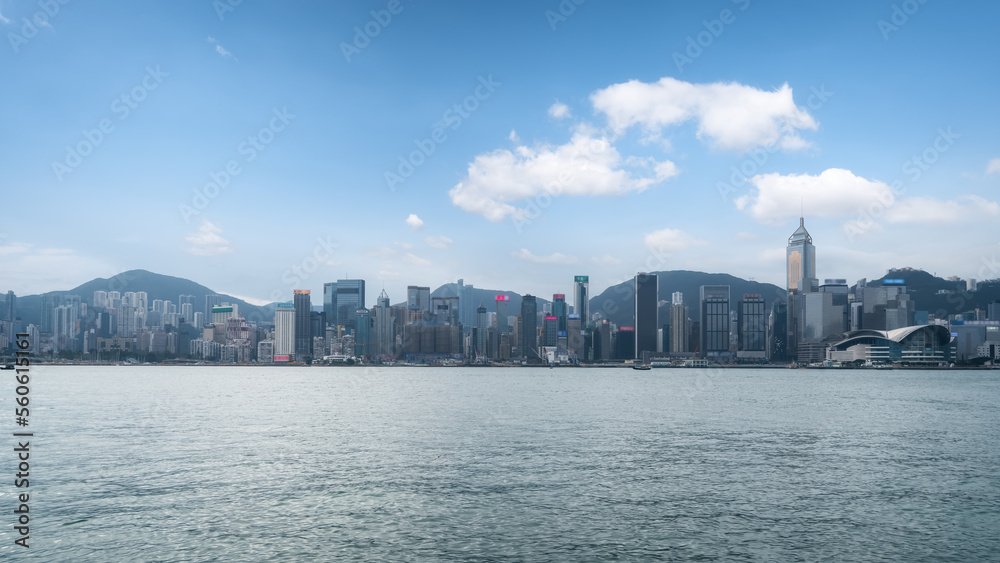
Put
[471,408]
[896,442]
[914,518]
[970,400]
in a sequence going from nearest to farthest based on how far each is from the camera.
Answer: [914,518] → [896,442] → [471,408] → [970,400]

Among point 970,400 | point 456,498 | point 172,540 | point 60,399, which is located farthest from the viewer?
point 970,400

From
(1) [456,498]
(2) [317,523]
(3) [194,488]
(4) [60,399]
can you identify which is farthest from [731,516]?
(4) [60,399]

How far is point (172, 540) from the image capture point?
25.8 meters

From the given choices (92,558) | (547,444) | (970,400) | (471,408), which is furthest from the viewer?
(970,400)

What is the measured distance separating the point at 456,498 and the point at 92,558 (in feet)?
49.6

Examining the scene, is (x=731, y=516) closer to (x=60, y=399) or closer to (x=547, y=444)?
(x=547, y=444)

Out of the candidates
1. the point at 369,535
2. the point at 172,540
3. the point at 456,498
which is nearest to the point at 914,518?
the point at 456,498

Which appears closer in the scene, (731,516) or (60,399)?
(731,516)

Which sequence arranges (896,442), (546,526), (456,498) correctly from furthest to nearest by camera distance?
(896,442) → (456,498) → (546,526)

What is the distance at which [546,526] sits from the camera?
91.6ft

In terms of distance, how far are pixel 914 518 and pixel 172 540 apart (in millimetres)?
30721

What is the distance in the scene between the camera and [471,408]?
283ft

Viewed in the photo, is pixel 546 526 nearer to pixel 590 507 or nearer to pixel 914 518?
pixel 590 507

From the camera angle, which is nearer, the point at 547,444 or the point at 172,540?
the point at 172,540
